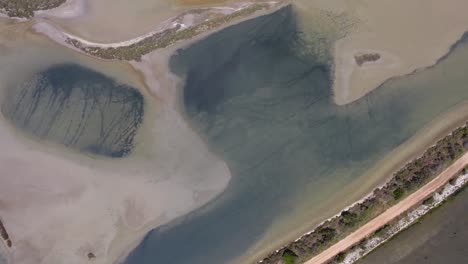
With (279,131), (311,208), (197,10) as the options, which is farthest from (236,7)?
(311,208)

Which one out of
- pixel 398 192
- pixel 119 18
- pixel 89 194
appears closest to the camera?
pixel 398 192

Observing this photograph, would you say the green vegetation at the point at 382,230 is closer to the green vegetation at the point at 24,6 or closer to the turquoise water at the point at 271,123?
the turquoise water at the point at 271,123

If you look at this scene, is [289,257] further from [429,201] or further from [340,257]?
[429,201]

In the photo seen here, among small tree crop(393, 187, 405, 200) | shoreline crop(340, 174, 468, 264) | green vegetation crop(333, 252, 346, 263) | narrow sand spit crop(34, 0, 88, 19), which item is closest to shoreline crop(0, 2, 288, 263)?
narrow sand spit crop(34, 0, 88, 19)

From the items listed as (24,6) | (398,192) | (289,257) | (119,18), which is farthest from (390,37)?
(24,6)

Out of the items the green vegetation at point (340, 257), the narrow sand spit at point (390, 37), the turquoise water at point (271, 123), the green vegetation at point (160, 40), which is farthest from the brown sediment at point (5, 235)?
the narrow sand spit at point (390, 37)

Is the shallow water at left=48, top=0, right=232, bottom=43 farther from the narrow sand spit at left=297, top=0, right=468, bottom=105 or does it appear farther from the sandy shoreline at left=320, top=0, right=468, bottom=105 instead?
the sandy shoreline at left=320, top=0, right=468, bottom=105
